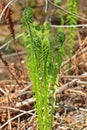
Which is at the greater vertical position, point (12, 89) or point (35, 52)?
point (35, 52)

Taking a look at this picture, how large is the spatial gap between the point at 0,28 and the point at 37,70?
8.98 ft

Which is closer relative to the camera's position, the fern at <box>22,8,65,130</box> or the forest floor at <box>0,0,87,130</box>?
the fern at <box>22,8,65,130</box>

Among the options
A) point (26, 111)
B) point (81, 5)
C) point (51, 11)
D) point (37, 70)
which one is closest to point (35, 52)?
point (37, 70)

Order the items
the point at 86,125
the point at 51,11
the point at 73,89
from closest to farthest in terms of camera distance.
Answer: the point at 86,125, the point at 73,89, the point at 51,11

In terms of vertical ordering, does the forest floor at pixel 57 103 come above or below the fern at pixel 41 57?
below

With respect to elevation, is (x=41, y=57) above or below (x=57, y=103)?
above

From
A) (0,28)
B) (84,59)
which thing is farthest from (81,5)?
(84,59)

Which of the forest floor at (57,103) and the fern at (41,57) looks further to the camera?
the forest floor at (57,103)

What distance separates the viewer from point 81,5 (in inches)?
186

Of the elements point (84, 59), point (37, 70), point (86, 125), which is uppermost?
point (37, 70)

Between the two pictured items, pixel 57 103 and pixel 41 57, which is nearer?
pixel 41 57

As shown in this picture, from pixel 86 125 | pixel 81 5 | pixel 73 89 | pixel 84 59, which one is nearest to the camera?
pixel 86 125

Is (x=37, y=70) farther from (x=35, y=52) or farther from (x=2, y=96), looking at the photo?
(x=2, y=96)

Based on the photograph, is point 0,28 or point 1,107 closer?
point 1,107
